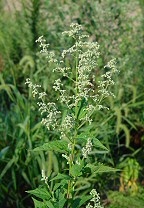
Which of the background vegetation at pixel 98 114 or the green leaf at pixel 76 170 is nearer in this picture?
the green leaf at pixel 76 170

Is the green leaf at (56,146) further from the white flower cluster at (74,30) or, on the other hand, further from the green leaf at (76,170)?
the white flower cluster at (74,30)

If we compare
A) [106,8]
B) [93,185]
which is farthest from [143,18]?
[93,185]

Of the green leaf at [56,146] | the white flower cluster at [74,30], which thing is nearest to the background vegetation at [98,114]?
the green leaf at [56,146]

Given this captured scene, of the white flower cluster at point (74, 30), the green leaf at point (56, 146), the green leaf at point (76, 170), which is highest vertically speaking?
the white flower cluster at point (74, 30)

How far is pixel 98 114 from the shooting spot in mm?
4070

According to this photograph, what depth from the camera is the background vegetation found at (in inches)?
143

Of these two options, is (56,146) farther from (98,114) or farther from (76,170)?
(98,114)

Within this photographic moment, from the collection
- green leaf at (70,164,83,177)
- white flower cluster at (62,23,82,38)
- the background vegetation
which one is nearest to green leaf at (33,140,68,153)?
green leaf at (70,164,83,177)

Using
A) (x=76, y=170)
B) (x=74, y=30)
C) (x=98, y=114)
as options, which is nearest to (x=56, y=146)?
(x=76, y=170)

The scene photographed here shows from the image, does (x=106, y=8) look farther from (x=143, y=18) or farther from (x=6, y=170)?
(x=6, y=170)

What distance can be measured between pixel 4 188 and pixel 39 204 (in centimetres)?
166

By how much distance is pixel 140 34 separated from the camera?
4668 millimetres

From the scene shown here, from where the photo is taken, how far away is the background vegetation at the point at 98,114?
363 centimetres

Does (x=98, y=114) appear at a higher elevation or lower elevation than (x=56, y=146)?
higher
